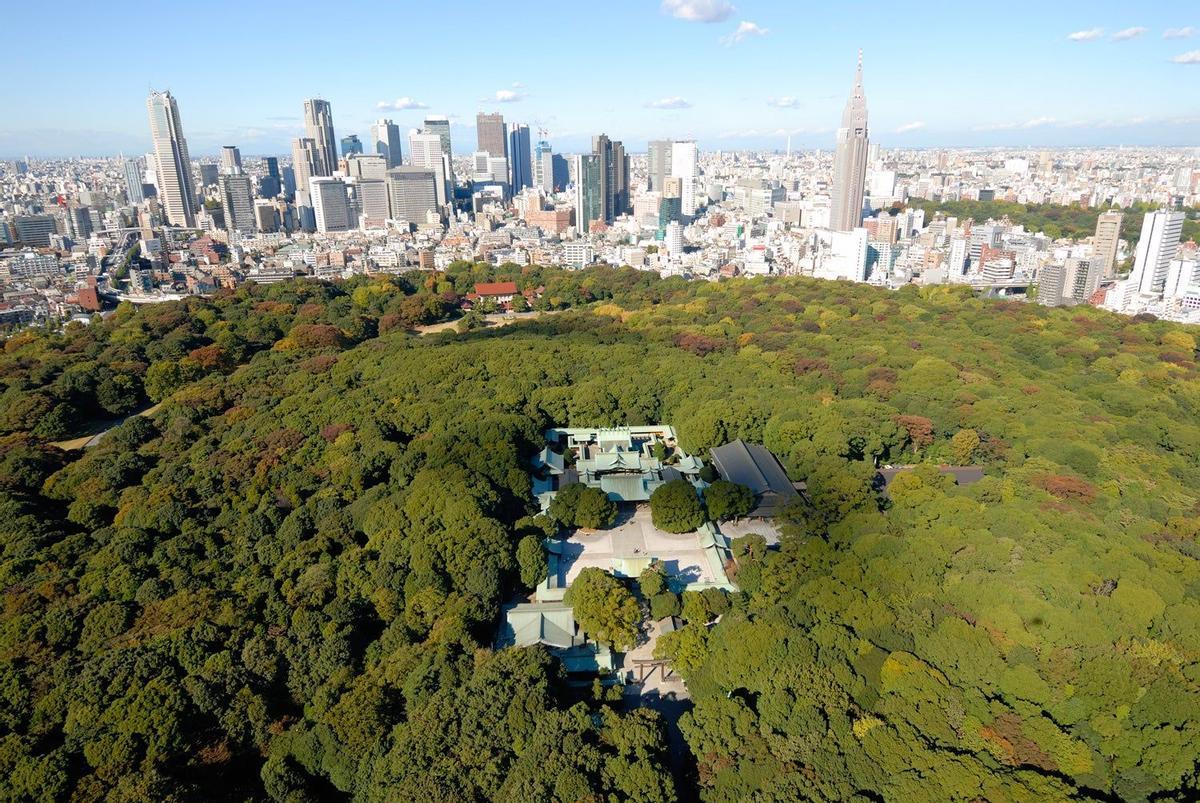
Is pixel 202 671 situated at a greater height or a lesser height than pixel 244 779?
greater

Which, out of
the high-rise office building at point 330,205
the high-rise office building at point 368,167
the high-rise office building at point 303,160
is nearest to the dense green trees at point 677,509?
the high-rise office building at point 330,205

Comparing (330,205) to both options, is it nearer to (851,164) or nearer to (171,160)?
(171,160)

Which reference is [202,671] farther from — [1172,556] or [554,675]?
[1172,556]

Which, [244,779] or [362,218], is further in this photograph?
[362,218]

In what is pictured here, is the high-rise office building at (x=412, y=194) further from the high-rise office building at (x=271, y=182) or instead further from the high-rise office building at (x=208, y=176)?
the high-rise office building at (x=208, y=176)

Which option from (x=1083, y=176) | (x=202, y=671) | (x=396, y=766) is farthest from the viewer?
(x=1083, y=176)

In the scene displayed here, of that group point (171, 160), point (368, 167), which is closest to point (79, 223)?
point (171, 160)

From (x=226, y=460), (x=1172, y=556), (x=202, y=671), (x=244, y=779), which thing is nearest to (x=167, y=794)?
(x=244, y=779)
